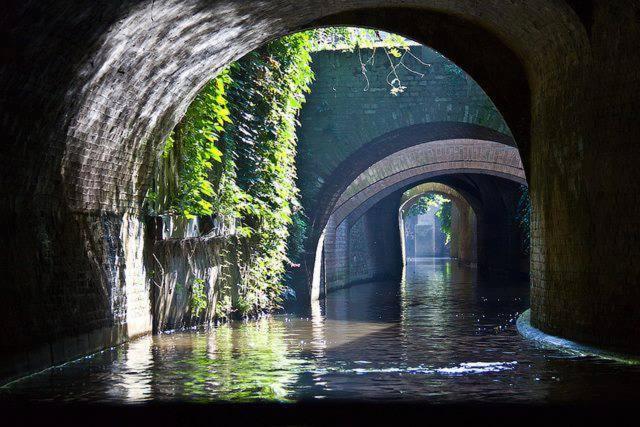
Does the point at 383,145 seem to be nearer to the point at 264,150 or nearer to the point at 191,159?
the point at 264,150

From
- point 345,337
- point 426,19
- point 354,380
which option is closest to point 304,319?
point 345,337

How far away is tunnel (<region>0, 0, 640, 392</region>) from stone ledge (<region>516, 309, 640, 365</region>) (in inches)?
4.3

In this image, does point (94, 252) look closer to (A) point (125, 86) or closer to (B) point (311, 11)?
(A) point (125, 86)

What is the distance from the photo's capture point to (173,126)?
11031 mm

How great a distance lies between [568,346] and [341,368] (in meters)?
2.33

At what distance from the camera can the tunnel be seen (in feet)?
24.2

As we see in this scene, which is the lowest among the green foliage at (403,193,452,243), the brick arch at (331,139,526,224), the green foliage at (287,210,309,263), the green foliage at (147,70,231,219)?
the green foliage at (287,210,309,263)

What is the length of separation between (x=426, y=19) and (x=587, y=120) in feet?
11.8

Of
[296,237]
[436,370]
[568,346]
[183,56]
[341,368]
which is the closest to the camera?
[436,370]

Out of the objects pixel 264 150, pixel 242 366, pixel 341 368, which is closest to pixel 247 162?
pixel 264 150

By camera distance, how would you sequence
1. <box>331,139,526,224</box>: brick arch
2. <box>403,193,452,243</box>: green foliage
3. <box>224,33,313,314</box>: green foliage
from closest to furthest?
<box>224,33,313,314</box>: green foliage, <box>331,139,526,224</box>: brick arch, <box>403,193,452,243</box>: green foliage

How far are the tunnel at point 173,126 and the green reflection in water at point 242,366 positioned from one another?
1016mm

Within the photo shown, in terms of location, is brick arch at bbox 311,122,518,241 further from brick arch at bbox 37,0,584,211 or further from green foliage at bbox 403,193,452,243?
green foliage at bbox 403,193,452,243

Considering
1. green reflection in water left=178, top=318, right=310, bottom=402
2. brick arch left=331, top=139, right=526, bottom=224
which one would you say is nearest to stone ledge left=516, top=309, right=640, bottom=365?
green reflection in water left=178, top=318, right=310, bottom=402
